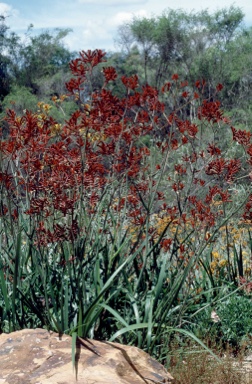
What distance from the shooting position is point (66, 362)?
144 inches

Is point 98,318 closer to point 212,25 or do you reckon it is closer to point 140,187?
point 140,187

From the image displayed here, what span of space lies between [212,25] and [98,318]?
1207 inches

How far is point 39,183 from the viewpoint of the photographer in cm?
454

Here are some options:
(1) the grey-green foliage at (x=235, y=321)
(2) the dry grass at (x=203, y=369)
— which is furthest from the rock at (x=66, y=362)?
(1) the grey-green foliage at (x=235, y=321)

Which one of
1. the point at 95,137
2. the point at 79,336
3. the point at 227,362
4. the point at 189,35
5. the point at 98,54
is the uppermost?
the point at 189,35

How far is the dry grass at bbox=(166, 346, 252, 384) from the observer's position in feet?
13.5

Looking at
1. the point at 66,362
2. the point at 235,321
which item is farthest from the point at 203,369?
the point at 66,362

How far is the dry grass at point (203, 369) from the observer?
4121mm

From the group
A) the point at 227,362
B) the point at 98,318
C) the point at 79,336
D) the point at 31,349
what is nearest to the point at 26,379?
the point at 31,349

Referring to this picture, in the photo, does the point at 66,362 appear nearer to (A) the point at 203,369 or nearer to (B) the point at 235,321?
(A) the point at 203,369

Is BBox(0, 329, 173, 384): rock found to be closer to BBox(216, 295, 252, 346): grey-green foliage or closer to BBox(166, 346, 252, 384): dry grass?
BBox(166, 346, 252, 384): dry grass

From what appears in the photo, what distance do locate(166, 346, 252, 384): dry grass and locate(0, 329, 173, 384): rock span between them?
0.44 meters

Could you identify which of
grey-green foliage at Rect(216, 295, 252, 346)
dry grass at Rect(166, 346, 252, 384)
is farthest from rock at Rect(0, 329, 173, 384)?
grey-green foliage at Rect(216, 295, 252, 346)

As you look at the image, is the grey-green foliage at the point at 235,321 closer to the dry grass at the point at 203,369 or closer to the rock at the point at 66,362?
the dry grass at the point at 203,369
